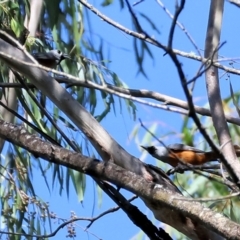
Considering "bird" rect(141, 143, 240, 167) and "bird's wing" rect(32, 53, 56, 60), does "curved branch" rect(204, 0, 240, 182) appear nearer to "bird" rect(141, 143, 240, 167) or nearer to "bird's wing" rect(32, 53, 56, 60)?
"bird" rect(141, 143, 240, 167)

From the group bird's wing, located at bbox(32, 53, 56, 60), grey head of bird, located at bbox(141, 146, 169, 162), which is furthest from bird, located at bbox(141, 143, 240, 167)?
bird's wing, located at bbox(32, 53, 56, 60)

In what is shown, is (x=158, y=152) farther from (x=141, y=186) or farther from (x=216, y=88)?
(x=141, y=186)

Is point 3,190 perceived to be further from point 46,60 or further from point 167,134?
point 167,134

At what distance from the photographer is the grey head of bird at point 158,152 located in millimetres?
2174

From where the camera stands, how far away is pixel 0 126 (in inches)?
63.5

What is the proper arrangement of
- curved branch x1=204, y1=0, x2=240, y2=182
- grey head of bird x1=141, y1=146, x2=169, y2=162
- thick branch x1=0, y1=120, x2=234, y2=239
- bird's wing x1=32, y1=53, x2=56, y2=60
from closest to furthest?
thick branch x1=0, y1=120, x2=234, y2=239
curved branch x1=204, y1=0, x2=240, y2=182
grey head of bird x1=141, y1=146, x2=169, y2=162
bird's wing x1=32, y1=53, x2=56, y2=60

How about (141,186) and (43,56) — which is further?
(43,56)

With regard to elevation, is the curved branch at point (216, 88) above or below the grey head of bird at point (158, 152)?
below

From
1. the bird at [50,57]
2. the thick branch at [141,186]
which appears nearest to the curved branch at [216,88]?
the thick branch at [141,186]

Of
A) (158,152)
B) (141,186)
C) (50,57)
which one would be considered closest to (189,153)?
(158,152)

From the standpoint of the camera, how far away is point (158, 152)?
2.23 metres

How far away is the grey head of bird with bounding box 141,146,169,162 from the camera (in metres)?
2.17

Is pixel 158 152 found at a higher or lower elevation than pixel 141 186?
higher

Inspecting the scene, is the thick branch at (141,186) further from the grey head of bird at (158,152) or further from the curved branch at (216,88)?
the grey head of bird at (158,152)
